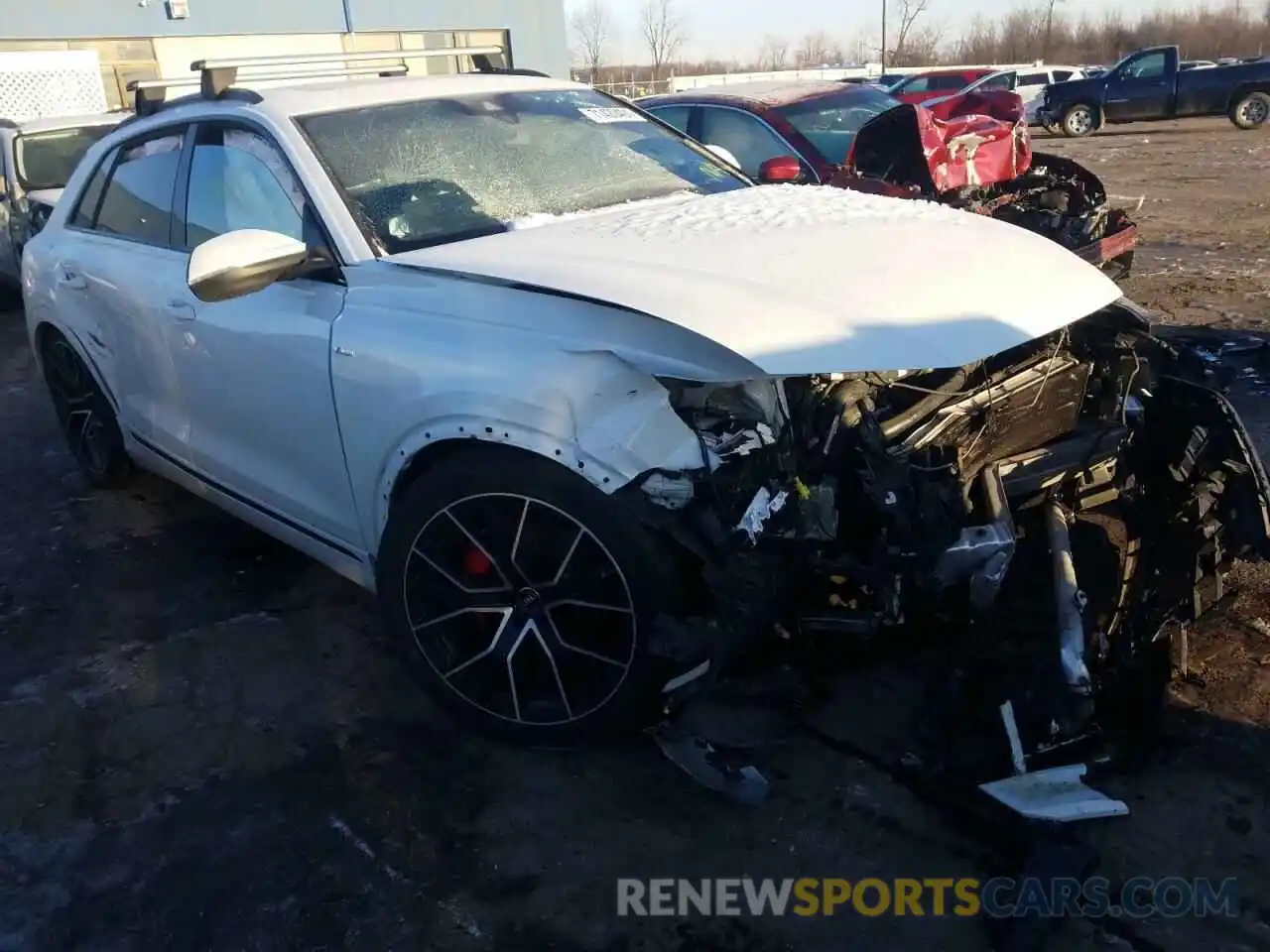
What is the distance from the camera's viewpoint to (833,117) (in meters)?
7.66

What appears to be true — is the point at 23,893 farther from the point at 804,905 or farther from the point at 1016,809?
the point at 1016,809

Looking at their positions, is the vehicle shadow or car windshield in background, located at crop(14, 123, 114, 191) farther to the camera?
the vehicle shadow

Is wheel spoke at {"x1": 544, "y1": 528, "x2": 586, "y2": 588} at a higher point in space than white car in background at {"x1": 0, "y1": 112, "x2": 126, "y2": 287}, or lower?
lower

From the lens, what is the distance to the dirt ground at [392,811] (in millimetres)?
2363

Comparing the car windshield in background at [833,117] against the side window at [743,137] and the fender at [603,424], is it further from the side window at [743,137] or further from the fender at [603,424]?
the fender at [603,424]

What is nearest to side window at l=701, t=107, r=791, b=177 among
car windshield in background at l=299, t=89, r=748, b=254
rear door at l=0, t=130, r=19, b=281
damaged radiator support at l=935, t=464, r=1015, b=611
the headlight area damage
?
car windshield in background at l=299, t=89, r=748, b=254

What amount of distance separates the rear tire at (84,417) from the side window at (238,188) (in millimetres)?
1362

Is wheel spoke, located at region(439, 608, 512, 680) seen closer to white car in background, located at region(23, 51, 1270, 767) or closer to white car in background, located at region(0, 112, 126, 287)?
white car in background, located at region(23, 51, 1270, 767)

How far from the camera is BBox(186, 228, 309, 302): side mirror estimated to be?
2795mm

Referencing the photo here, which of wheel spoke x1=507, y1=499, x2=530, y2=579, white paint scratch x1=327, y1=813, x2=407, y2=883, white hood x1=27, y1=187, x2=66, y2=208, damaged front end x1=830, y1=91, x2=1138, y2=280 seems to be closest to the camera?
white paint scratch x1=327, y1=813, x2=407, y2=883

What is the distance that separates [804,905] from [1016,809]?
54 cm

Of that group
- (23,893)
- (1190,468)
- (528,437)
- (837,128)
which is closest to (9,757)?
(23,893)

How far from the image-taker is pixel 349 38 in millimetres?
23641

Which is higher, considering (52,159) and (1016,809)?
(52,159)
